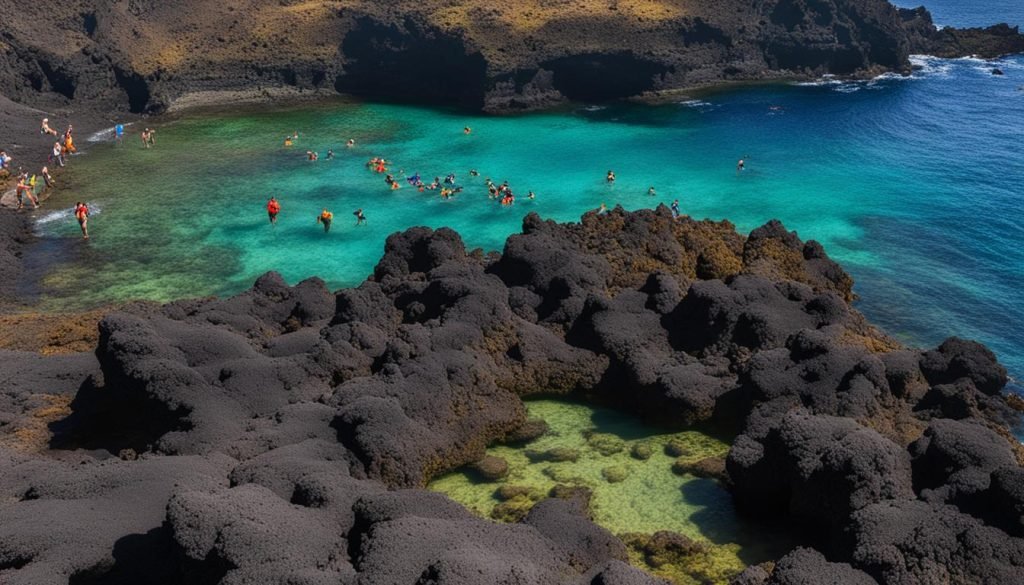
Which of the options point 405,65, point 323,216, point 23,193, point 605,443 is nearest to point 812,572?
point 605,443

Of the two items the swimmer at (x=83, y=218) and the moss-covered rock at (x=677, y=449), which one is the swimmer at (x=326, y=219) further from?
the moss-covered rock at (x=677, y=449)

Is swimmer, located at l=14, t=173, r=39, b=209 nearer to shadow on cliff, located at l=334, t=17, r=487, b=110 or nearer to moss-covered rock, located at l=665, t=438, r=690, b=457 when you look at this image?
shadow on cliff, located at l=334, t=17, r=487, b=110

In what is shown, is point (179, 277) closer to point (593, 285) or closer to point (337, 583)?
point (593, 285)

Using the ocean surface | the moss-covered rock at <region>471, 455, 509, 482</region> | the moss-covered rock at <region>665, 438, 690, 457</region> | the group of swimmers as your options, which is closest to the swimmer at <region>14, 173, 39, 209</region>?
the ocean surface

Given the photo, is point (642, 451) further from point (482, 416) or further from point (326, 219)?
point (326, 219)

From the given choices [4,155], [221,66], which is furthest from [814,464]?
[221,66]
